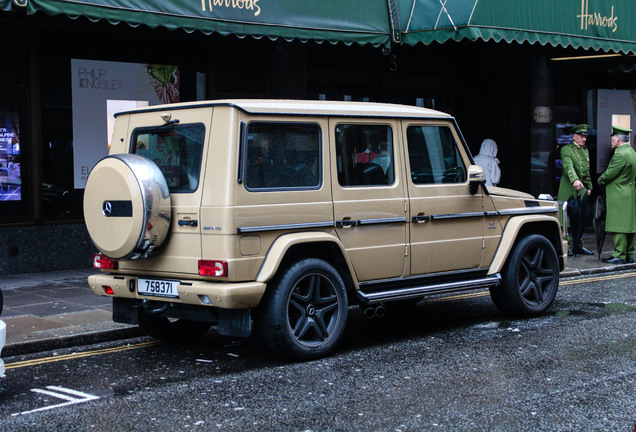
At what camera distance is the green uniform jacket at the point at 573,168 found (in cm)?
1328

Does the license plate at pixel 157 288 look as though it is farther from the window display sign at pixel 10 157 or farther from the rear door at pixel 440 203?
the window display sign at pixel 10 157

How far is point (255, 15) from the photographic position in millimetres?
11320

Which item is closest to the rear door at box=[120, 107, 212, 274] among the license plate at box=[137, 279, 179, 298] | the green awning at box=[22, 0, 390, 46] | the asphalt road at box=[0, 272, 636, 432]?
the license plate at box=[137, 279, 179, 298]

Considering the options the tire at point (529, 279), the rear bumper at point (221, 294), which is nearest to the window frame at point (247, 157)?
the rear bumper at point (221, 294)

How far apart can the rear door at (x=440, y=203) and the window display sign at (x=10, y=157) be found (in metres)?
6.38

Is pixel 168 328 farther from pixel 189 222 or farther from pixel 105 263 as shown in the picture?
pixel 189 222

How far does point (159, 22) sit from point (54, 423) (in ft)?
21.1

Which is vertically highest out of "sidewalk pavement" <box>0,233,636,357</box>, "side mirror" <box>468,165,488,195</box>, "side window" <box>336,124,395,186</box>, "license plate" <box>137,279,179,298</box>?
"side window" <box>336,124,395,186</box>

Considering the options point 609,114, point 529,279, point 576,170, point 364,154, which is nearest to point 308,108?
point 364,154

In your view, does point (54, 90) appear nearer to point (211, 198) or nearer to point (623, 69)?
point (211, 198)

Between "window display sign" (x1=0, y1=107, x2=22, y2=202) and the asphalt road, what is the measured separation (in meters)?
4.81

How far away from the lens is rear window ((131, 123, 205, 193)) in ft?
21.5

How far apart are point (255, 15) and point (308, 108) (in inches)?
189

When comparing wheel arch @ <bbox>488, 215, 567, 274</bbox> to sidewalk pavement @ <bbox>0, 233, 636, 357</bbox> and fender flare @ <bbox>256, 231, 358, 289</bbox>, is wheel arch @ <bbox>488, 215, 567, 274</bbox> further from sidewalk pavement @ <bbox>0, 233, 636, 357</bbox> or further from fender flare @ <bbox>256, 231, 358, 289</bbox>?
sidewalk pavement @ <bbox>0, 233, 636, 357</bbox>
